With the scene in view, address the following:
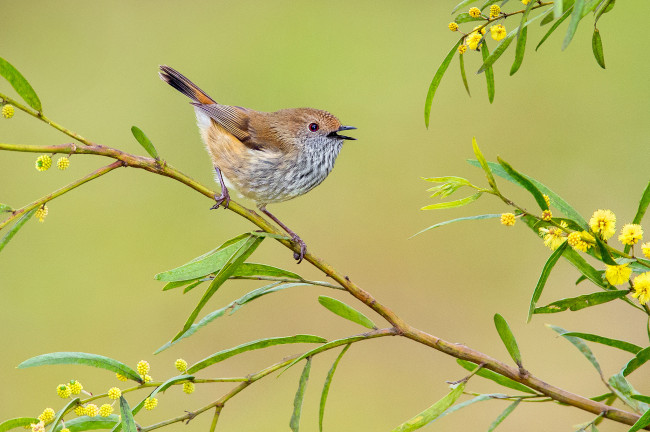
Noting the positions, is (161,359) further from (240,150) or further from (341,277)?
(341,277)

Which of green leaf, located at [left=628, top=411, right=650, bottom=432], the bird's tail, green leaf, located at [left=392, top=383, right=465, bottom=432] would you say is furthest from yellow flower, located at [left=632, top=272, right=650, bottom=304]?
the bird's tail

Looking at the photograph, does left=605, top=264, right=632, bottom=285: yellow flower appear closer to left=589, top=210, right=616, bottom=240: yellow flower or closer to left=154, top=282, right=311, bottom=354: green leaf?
left=589, top=210, right=616, bottom=240: yellow flower

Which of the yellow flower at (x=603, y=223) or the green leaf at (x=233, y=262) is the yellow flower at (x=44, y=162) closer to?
the green leaf at (x=233, y=262)

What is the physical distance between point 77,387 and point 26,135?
425 centimetres

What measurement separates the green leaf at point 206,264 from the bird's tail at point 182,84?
1369mm

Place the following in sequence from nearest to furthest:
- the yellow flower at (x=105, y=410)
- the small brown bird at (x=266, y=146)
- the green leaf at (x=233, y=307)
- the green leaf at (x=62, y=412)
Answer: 1. the green leaf at (x=62, y=412)
2. the yellow flower at (x=105, y=410)
3. the green leaf at (x=233, y=307)
4. the small brown bird at (x=266, y=146)

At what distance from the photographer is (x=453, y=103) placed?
16.3 ft

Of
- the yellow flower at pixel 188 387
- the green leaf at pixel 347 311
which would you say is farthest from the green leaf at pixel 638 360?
the yellow flower at pixel 188 387

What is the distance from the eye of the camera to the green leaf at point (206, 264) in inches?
38.6

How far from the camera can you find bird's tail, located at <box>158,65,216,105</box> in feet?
7.50

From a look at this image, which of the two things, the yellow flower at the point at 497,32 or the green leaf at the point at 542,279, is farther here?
the yellow flower at the point at 497,32

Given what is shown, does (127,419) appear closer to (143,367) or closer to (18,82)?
(143,367)

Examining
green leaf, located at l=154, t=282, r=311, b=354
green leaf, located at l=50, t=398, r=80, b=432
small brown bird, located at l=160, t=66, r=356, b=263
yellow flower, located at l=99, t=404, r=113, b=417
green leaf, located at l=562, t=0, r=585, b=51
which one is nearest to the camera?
green leaf, located at l=562, t=0, r=585, b=51

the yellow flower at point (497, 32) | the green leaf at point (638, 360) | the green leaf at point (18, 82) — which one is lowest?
the green leaf at point (638, 360)
